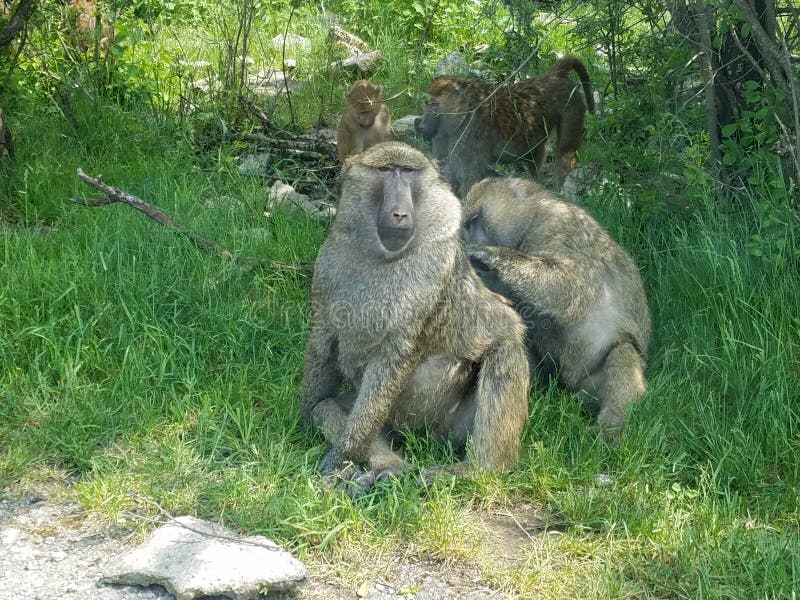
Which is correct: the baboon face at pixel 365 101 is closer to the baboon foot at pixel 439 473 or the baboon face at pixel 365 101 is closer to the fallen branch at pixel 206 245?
the fallen branch at pixel 206 245

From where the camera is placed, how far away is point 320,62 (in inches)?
305

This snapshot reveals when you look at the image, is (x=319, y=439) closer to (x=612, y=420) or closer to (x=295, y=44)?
(x=612, y=420)

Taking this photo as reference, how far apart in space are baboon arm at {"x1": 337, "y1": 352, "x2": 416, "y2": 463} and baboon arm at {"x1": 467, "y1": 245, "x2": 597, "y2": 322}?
69 centimetres

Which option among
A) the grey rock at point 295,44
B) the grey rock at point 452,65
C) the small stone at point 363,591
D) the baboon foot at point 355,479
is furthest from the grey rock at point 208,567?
the grey rock at point 295,44

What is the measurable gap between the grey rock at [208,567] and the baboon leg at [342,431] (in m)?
0.60

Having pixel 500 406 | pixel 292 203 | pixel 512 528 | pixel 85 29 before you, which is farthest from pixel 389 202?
pixel 85 29

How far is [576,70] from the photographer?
21.0 feet

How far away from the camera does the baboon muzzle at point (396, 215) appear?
3.24 meters

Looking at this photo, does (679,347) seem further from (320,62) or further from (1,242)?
(320,62)

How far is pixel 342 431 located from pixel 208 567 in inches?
33.4

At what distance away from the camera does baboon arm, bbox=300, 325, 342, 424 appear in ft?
11.6

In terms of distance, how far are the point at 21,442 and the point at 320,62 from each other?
4.98 metres

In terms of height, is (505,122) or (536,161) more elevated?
(505,122)

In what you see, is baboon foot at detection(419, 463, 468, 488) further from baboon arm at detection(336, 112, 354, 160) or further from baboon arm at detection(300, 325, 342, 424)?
baboon arm at detection(336, 112, 354, 160)
